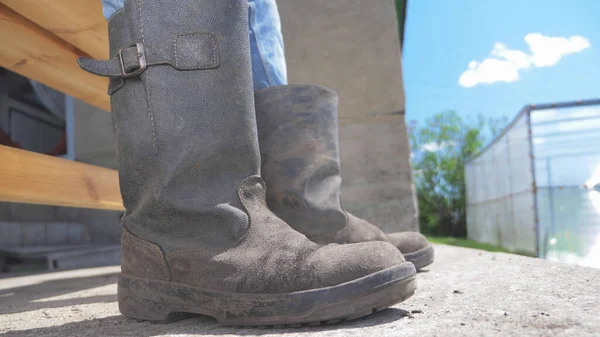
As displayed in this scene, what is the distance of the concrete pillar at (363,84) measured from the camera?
2551mm

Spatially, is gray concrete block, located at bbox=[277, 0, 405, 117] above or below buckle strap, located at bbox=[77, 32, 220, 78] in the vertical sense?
above

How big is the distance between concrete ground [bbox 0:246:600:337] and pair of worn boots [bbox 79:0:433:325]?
4cm

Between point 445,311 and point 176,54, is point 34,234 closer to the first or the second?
point 176,54

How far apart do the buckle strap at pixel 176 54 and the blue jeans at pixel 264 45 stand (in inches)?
14.7

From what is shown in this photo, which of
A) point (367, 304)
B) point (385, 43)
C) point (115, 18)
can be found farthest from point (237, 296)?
point (385, 43)

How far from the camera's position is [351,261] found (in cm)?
75

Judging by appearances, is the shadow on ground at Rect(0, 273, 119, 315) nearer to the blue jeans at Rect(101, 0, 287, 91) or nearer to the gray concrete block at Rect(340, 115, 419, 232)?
the blue jeans at Rect(101, 0, 287, 91)

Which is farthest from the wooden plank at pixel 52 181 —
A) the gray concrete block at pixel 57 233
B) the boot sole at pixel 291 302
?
the gray concrete block at pixel 57 233

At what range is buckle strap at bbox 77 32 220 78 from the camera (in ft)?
2.63

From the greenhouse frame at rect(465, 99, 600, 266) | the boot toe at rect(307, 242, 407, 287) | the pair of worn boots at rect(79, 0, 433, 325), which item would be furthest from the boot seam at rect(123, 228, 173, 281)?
the greenhouse frame at rect(465, 99, 600, 266)

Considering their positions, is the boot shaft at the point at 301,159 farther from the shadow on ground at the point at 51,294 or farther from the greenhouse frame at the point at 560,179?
the greenhouse frame at the point at 560,179

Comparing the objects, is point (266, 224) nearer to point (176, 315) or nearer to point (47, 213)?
point (176, 315)

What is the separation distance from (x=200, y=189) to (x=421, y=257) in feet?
2.65

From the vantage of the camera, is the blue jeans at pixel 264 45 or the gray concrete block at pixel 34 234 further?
the gray concrete block at pixel 34 234
